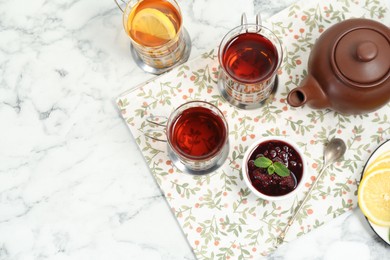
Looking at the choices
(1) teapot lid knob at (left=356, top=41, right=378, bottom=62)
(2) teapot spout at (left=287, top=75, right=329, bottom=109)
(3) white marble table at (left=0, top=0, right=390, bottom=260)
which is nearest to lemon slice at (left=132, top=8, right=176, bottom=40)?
(3) white marble table at (left=0, top=0, right=390, bottom=260)

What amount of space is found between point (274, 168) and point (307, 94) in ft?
0.61

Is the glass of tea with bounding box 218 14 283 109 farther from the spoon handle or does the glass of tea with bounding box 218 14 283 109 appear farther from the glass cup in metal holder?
the spoon handle

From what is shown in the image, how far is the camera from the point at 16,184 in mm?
1378

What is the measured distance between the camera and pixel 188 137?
1286mm

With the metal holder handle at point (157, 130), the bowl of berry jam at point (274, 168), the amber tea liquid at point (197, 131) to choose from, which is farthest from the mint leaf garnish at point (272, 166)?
the metal holder handle at point (157, 130)

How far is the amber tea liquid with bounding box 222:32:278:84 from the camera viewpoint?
1.28 metres

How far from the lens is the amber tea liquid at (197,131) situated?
4.17 ft

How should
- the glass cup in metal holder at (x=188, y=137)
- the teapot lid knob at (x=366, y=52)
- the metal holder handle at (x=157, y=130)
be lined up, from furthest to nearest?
the metal holder handle at (x=157, y=130), the glass cup in metal holder at (x=188, y=137), the teapot lid knob at (x=366, y=52)

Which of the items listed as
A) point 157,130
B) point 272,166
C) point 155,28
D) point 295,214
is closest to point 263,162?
point 272,166

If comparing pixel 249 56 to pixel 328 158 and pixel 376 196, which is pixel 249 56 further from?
pixel 376 196

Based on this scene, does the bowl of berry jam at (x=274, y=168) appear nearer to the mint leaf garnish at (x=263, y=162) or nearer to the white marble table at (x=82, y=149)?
the mint leaf garnish at (x=263, y=162)

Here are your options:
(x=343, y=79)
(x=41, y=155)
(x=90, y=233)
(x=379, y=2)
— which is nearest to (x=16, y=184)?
(x=41, y=155)

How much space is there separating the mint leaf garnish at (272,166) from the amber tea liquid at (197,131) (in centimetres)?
10

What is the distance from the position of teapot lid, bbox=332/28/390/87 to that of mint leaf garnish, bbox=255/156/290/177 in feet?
0.80
